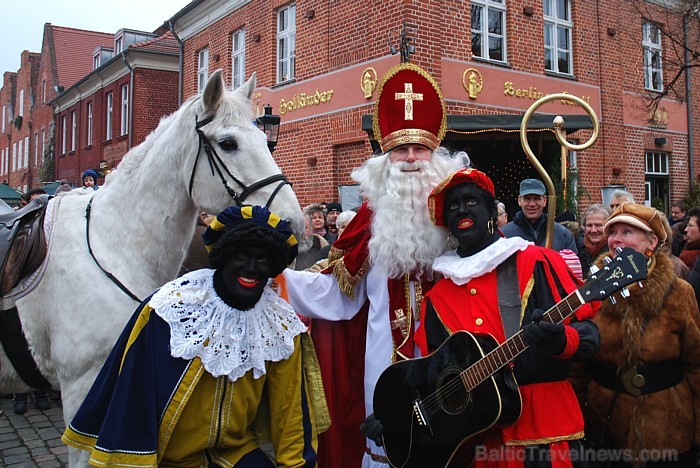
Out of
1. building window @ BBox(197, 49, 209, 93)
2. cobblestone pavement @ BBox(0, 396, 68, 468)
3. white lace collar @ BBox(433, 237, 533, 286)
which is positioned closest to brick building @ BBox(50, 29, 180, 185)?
building window @ BBox(197, 49, 209, 93)

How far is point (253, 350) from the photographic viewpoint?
2.30 metres

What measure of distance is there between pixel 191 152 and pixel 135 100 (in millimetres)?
19655

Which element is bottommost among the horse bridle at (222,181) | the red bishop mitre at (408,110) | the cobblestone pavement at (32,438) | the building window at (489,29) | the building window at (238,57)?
the cobblestone pavement at (32,438)

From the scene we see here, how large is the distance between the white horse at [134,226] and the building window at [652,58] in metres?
14.0

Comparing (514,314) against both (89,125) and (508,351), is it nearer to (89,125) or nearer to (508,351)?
(508,351)

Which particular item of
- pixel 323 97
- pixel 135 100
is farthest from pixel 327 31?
pixel 135 100

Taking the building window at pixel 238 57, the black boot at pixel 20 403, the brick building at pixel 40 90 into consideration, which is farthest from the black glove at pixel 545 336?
the brick building at pixel 40 90

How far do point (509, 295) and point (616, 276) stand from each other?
474mm

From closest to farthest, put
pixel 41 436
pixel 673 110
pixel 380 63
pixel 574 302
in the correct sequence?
pixel 574 302 → pixel 41 436 → pixel 380 63 → pixel 673 110

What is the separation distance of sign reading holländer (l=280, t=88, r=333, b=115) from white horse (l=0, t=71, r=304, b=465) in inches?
328

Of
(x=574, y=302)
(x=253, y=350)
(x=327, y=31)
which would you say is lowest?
(x=253, y=350)

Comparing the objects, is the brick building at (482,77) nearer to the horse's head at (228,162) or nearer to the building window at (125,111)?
the horse's head at (228,162)

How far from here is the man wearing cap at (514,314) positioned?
222 centimetres

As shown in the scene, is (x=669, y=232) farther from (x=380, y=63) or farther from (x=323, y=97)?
(x=323, y=97)
